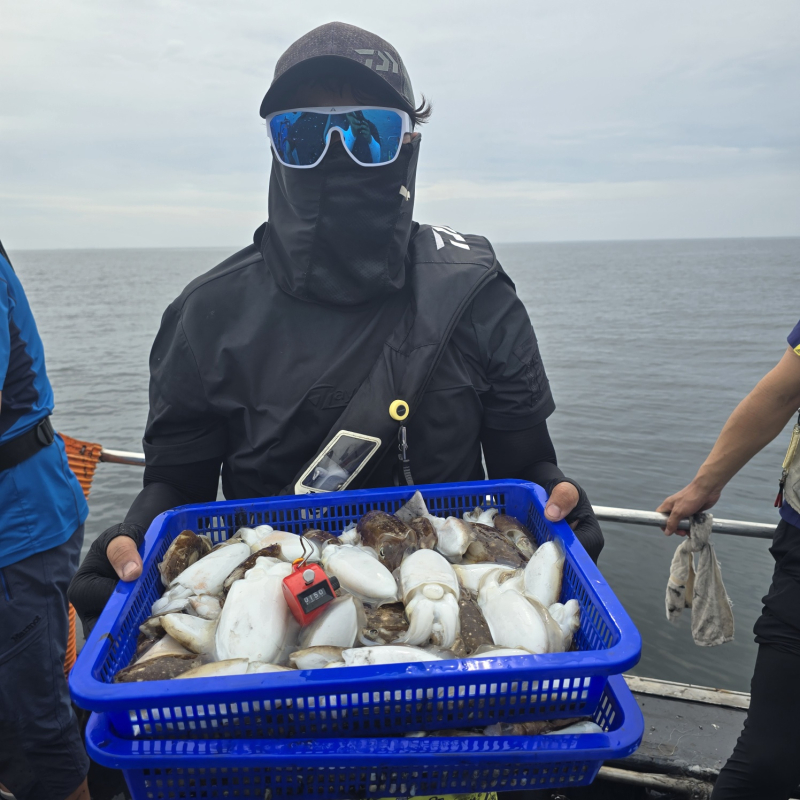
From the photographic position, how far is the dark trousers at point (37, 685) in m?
2.48

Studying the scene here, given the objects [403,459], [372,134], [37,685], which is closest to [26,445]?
[37,685]

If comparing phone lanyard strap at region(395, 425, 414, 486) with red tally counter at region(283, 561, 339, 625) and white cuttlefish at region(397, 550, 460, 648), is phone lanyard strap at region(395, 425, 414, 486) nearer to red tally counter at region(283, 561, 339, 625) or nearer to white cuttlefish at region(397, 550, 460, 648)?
white cuttlefish at region(397, 550, 460, 648)

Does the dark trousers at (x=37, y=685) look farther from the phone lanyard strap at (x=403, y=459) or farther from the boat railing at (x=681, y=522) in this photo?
the boat railing at (x=681, y=522)

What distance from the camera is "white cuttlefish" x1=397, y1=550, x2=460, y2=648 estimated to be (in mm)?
1545

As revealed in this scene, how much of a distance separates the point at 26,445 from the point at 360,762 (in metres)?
1.99

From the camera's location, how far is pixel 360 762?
121 centimetres

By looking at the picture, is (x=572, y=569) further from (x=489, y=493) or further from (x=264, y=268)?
(x=264, y=268)

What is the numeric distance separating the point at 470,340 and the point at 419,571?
85 cm

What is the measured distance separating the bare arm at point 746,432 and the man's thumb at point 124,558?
1931 mm

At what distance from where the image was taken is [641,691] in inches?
116

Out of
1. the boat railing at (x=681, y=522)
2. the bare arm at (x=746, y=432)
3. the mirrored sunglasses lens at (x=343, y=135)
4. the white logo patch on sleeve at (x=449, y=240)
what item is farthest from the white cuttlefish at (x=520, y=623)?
the mirrored sunglasses lens at (x=343, y=135)

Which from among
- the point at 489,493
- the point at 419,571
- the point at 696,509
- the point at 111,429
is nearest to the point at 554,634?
the point at 419,571

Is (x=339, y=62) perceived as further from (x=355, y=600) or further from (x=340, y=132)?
(x=355, y=600)

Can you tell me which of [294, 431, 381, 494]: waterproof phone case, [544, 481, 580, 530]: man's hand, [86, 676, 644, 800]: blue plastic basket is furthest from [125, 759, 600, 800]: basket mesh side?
[294, 431, 381, 494]: waterproof phone case
